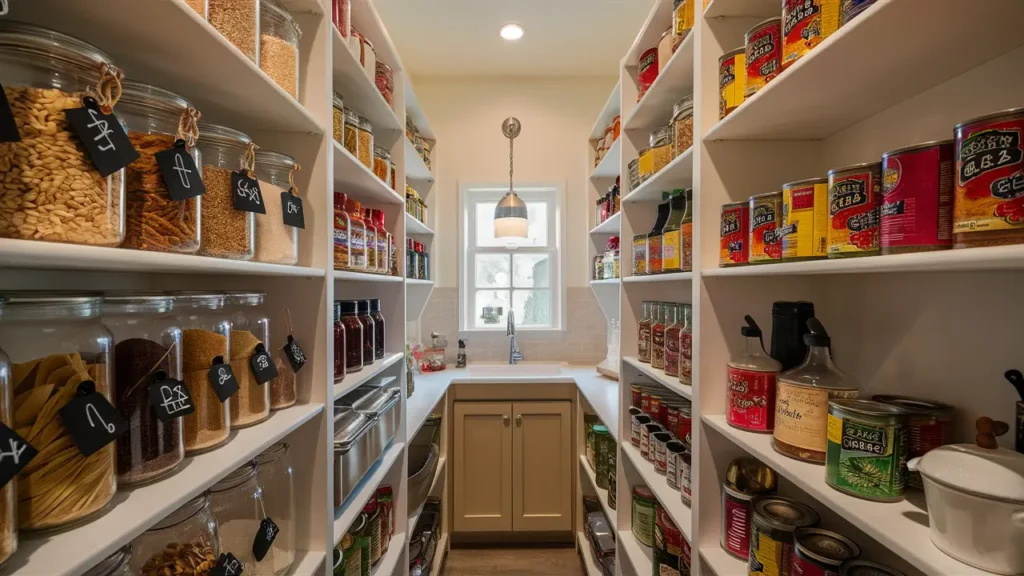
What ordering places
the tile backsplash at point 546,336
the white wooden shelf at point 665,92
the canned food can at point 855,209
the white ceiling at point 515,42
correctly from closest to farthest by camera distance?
1. the canned food can at point 855,209
2. the white wooden shelf at point 665,92
3. the white ceiling at point 515,42
4. the tile backsplash at point 546,336

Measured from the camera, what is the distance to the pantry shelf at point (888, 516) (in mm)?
537

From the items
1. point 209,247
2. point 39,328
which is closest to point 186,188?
point 209,247

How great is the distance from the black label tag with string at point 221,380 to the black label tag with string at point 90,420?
0.69 ft

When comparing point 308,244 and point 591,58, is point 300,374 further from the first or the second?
point 591,58

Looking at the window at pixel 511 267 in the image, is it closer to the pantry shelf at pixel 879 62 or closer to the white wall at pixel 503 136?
the white wall at pixel 503 136

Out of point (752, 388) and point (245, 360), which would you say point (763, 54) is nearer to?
point (752, 388)

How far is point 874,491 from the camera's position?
0.67 metres

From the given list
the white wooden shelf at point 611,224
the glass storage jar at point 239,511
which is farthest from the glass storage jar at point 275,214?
the white wooden shelf at point 611,224

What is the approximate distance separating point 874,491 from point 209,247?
1.16 metres

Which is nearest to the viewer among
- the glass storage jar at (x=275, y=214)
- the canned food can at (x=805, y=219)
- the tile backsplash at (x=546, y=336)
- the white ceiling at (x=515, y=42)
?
the canned food can at (x=805, y=219)

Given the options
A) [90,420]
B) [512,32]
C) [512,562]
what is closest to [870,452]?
[90,420]

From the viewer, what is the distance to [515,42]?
2.74 m

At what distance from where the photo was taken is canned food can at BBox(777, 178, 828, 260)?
0.78 metres

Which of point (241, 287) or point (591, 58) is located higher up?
point (591, 58)
